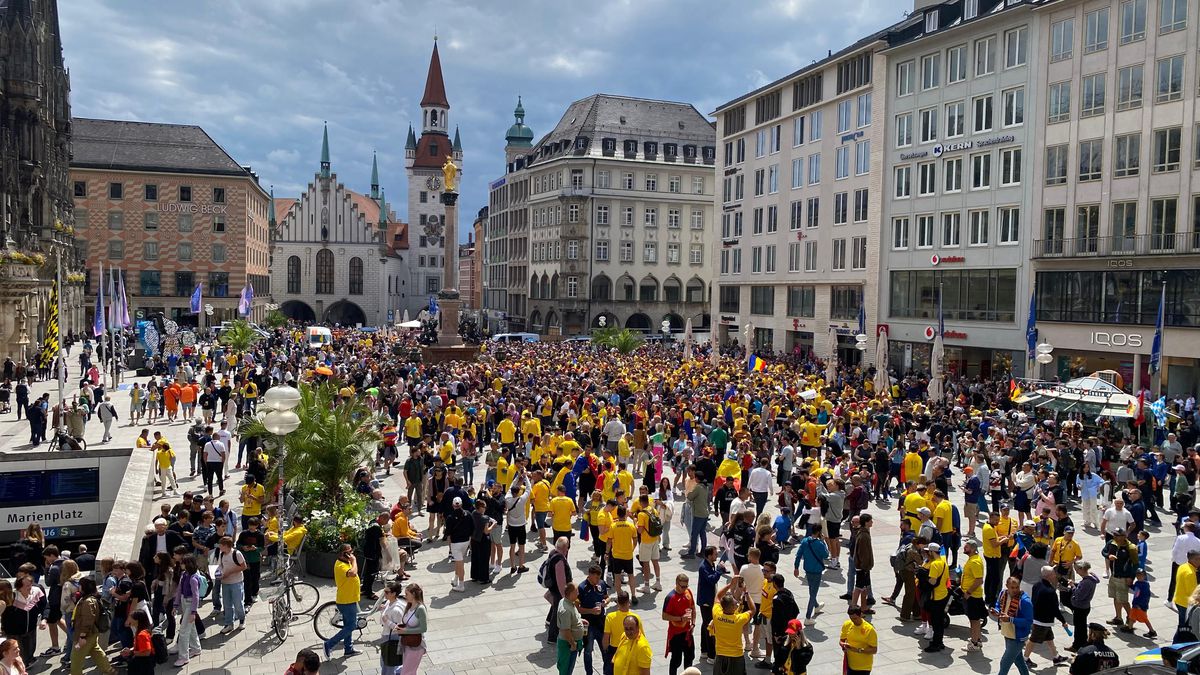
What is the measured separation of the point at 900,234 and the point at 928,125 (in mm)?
5408

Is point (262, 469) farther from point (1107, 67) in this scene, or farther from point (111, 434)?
point (1107, 67)

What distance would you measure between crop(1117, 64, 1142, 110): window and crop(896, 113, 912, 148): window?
35.7 ft

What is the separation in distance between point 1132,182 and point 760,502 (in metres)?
26.6

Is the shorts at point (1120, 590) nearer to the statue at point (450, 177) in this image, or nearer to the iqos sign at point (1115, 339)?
the iqos sign at point (1115, 339)

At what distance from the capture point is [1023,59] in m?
39.3

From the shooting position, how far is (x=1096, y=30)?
36312mm

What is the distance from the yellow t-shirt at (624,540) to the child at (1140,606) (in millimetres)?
6695

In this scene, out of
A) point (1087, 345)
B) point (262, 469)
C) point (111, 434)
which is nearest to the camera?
point (262, 469)

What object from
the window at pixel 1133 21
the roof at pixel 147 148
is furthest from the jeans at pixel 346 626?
the roof at pixel 147 148

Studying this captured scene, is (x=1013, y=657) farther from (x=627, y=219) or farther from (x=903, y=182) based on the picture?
(x=627, y=219)

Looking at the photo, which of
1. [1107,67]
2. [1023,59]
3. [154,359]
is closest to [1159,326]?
[1107,67]

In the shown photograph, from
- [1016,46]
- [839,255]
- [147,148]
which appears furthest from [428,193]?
[1016,46]

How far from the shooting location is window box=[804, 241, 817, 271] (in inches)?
2061

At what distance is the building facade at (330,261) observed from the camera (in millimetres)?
109688
